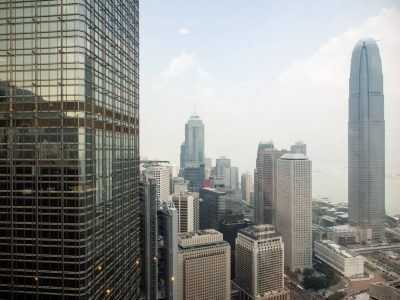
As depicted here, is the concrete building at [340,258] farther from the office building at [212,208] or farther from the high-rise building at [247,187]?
the high-rise building at [247,187]

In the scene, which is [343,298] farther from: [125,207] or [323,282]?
[125,207]

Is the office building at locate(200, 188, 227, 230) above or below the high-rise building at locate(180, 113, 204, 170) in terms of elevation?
below

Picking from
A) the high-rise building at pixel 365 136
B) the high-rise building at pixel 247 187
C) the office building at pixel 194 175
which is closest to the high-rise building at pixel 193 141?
the office building at pixel 194 175

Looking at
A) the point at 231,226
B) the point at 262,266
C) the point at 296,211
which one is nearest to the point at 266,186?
the point at 296,211

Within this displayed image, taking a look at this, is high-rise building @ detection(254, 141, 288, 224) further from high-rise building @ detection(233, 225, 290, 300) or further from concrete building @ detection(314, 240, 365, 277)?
high-rise building @ detection(233, 225, 290, 300)

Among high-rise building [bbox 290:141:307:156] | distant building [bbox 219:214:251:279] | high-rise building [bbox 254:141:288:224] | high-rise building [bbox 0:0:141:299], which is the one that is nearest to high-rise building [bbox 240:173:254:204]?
high-rise building [bbox 254:141:288:224]

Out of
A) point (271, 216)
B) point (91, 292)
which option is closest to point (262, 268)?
point (271, 216)

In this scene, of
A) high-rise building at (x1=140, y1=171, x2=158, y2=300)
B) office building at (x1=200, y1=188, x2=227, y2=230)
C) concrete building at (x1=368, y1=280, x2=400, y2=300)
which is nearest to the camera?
concrete building at (x1=368, y1=280, x2=400, y2=300)
